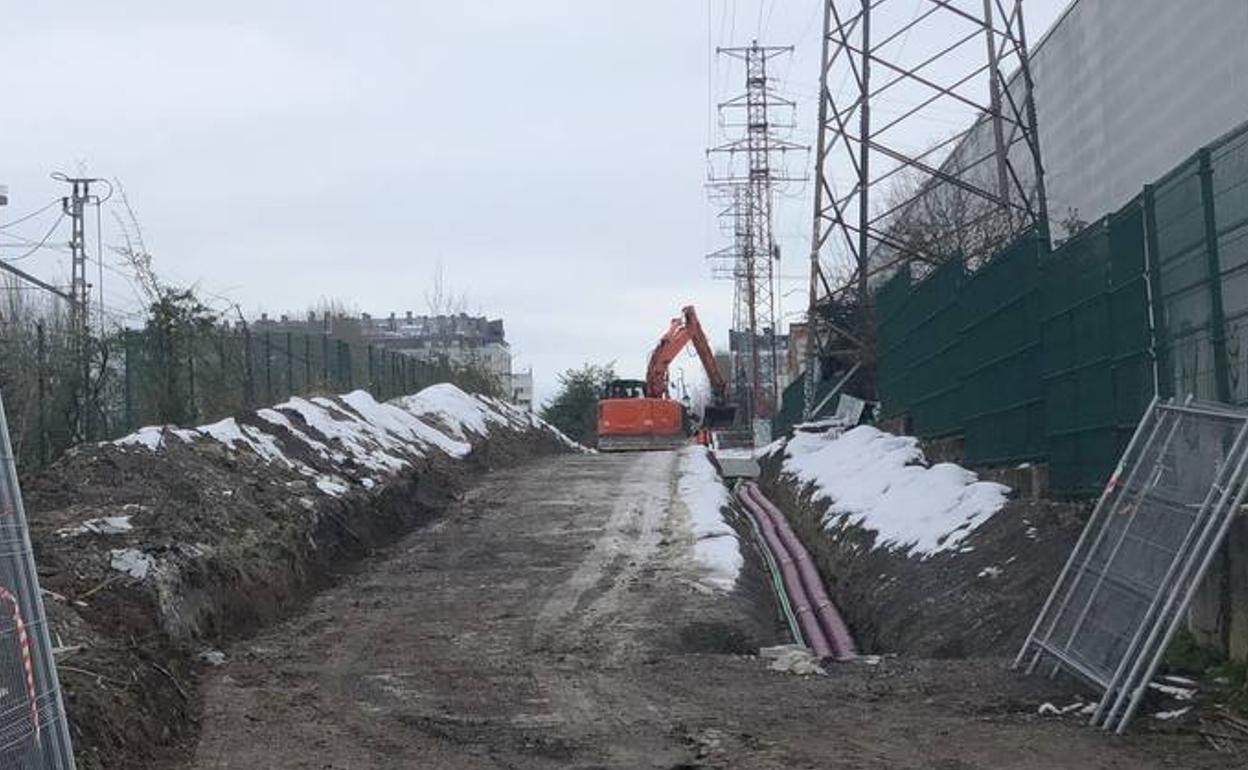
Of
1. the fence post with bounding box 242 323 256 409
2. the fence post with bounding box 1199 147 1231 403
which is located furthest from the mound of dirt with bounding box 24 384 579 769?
the fence post with bounding box 1199 147 1231 403

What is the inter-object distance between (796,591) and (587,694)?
7117 millimetres

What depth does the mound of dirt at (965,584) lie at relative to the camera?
10844mm

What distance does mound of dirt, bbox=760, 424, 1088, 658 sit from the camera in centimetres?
1084

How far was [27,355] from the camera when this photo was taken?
18.1m

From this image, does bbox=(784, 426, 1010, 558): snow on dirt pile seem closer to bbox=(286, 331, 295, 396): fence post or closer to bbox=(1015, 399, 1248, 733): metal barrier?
bbox=(1015, 399, 1248, 733): metal barrier

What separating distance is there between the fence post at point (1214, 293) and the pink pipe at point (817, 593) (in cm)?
347

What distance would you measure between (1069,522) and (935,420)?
870cm

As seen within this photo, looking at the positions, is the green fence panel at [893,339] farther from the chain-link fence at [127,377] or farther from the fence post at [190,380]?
the fence post at [190,380]

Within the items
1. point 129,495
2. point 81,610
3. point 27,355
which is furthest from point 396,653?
point 27,355

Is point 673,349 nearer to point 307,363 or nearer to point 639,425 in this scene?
point 639,425

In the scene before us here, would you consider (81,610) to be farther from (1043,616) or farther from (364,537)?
(364,537)

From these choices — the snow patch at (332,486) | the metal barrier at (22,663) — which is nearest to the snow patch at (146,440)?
the snow patch at (332,486)

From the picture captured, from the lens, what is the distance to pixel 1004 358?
15.9 meters

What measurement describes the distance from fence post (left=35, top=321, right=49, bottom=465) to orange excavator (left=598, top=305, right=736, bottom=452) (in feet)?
92.1
